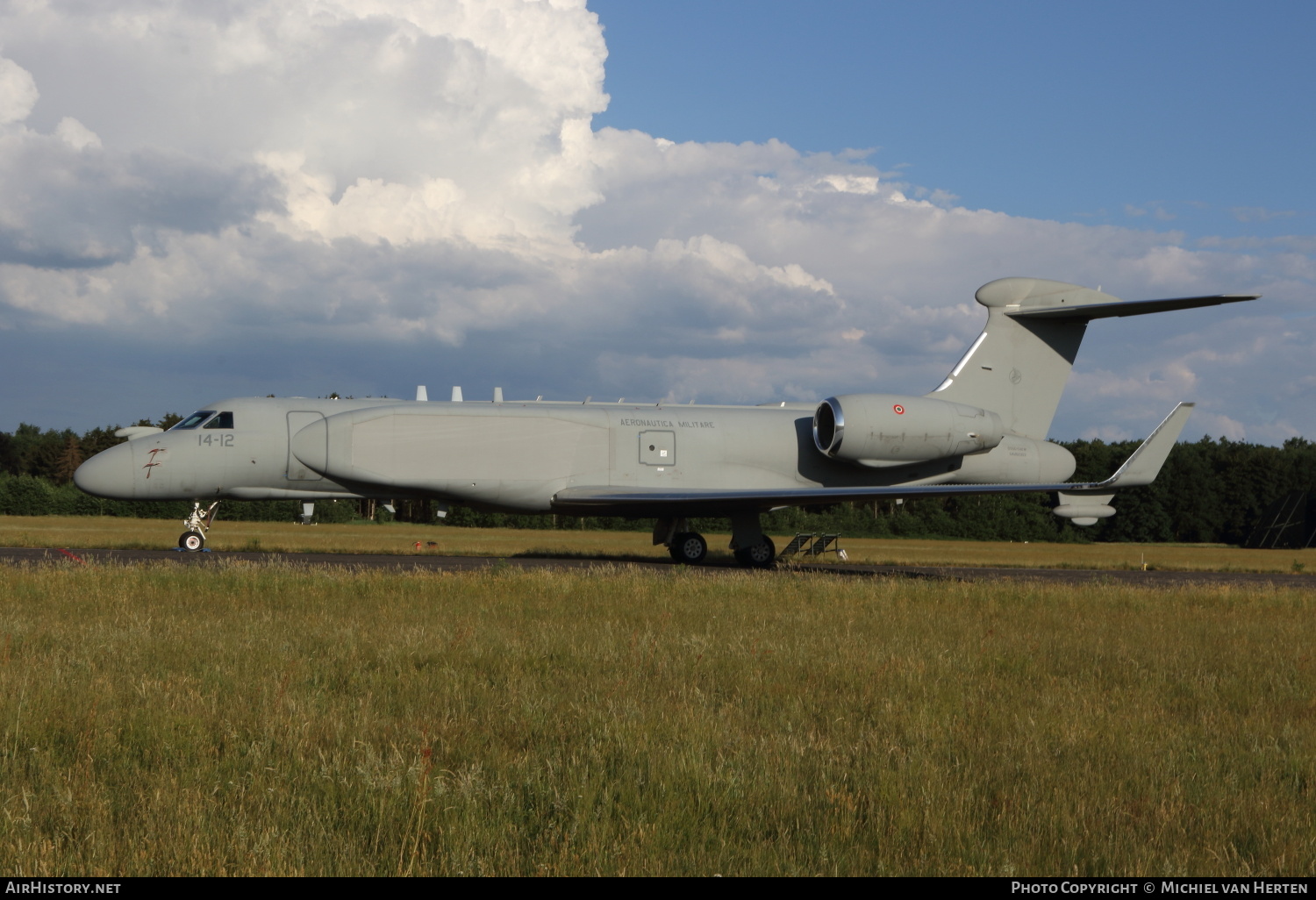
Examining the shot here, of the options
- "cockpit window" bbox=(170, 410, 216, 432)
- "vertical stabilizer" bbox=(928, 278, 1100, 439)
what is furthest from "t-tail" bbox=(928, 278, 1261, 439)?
"cockpit window" bbox=(170, 410, 216, 432)

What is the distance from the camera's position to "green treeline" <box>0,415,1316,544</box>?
49750 mm

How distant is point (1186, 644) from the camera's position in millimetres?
10844

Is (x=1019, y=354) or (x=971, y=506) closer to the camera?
(x=1019, y=354)

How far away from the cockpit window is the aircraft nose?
3.61ft

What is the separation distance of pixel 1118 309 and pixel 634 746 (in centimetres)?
2226

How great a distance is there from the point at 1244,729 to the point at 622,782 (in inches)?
178

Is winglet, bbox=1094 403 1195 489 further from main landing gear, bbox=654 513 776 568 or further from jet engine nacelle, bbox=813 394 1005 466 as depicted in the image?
main landing gear, bbox=654 513 776 568

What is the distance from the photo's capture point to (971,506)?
59094 mm

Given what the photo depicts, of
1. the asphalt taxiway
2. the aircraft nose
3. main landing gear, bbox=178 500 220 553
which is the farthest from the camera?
main landing gear, bbox=178 500 220 553

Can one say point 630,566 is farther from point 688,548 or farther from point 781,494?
point 688,548

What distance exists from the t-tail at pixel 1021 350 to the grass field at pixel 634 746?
1426cm

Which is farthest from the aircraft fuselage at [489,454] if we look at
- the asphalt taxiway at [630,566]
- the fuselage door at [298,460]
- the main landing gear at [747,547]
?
the asphalt taxiway at [630,566]

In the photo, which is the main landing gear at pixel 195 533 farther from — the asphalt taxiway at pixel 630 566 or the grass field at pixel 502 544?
the grass field at pixel 502 544

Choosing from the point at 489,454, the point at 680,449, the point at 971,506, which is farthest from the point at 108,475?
the point at 971,506
